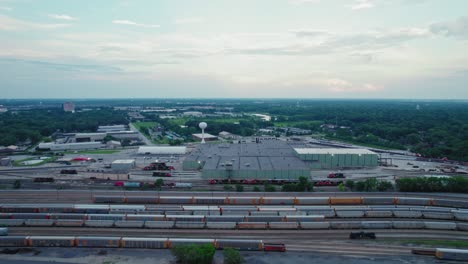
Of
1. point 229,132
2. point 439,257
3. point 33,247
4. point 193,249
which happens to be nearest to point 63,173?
point 33,247

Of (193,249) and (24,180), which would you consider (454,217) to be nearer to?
(193,249)

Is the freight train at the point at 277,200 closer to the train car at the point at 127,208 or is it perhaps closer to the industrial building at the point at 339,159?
the train car at the point at 127,208

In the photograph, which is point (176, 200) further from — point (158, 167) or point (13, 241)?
point (158, 167)

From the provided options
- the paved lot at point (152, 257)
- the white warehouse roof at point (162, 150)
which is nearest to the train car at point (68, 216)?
the paved lot at point (152, 257)

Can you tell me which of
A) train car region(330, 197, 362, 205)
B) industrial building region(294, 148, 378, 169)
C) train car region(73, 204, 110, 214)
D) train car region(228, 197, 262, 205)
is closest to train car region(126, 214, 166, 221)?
train car region(73, 204, 110, 214)

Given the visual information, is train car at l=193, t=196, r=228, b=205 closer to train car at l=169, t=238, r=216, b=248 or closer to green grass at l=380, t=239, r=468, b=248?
train car at l=169, t=238, r=216, b=248
